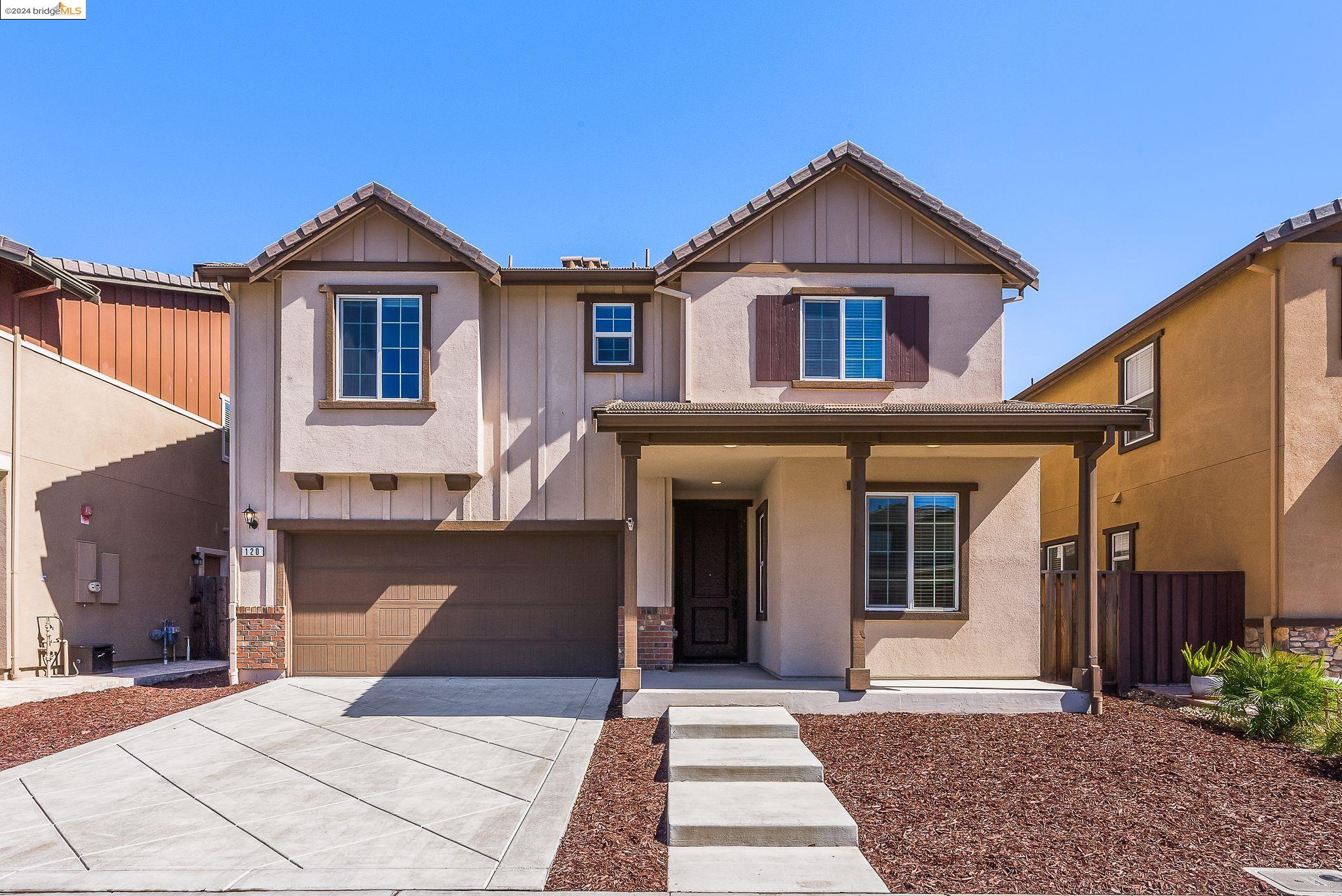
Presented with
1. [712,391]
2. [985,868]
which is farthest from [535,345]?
[985,868]

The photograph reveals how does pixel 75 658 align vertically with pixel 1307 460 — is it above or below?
below

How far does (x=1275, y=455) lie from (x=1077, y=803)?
694 cm

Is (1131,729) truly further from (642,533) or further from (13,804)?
(13,804)

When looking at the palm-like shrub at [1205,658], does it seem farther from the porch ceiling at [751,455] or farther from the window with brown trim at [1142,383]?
the window with brown trim at [1142,383]

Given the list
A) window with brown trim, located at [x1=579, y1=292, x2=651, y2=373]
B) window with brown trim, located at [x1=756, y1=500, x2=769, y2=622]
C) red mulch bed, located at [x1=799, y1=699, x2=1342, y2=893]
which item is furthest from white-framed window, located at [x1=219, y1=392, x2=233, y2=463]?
red mulch bed, located at [x1=799, y1=699, x2=1342, y2=893]

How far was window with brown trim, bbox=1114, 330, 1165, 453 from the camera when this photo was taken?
1441cm

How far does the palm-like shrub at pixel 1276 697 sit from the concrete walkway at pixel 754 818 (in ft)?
14.1

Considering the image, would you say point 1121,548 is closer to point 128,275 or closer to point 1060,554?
point 1060,554

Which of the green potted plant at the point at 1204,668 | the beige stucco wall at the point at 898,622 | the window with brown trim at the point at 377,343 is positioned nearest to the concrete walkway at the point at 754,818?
the beige stucco wall at the point at 898,622

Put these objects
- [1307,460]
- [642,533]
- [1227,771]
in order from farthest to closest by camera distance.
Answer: [642,533], [1307,460], [1227,771]

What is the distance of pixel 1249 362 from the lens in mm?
12000

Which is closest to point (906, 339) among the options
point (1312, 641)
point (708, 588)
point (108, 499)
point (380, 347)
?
point (708, 588)

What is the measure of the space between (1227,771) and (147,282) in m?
17.4

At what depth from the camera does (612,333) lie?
41.0ft
